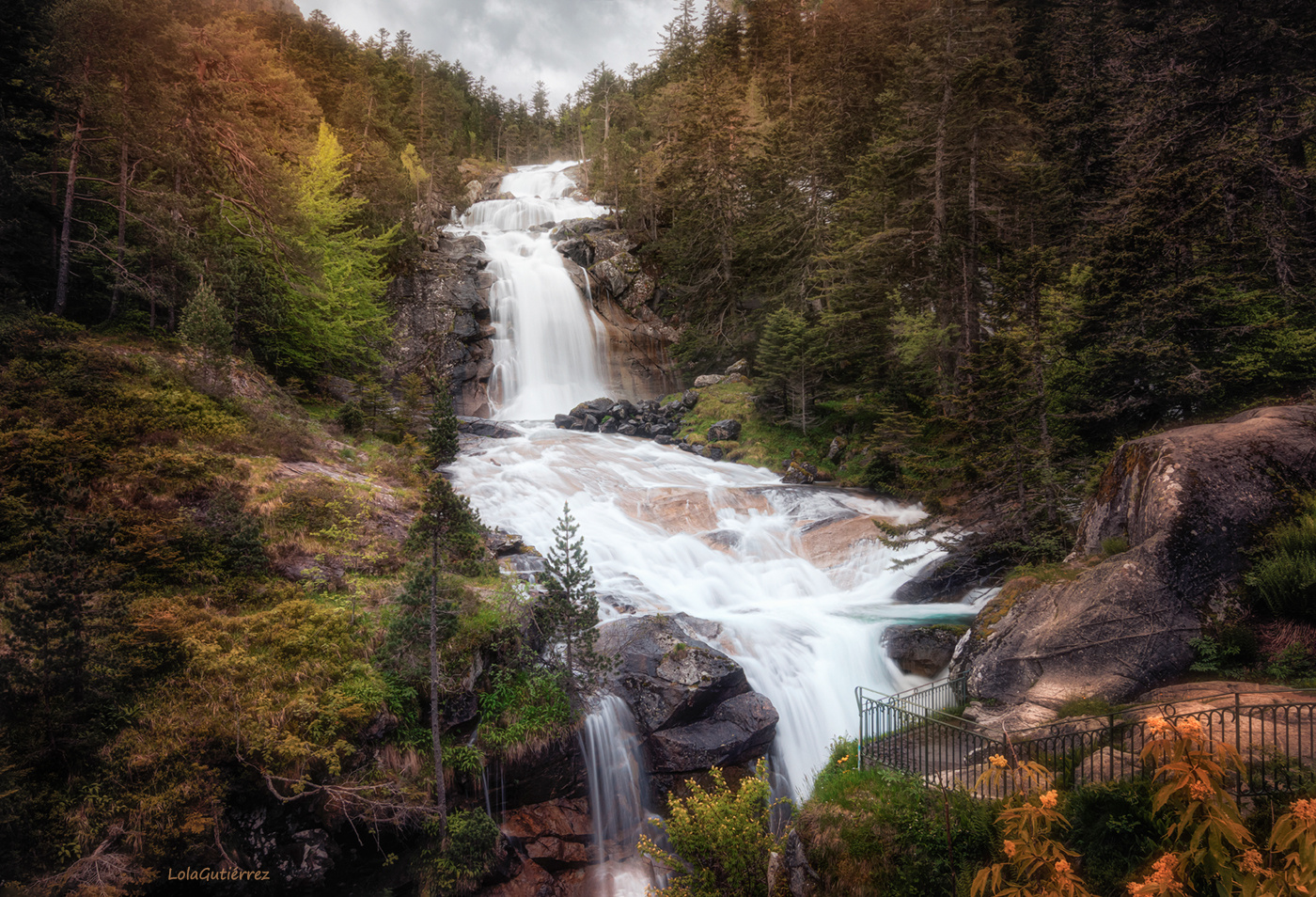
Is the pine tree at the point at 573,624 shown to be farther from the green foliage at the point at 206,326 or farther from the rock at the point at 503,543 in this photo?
the green foliage at the point at 206,326

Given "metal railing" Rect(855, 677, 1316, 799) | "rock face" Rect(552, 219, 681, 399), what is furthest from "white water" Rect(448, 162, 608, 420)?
"metal railing" Rect(855, 677, 1316, 799)

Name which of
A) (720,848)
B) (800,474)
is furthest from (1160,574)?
(800,474)

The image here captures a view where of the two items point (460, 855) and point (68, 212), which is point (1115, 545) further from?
point (68, 212)

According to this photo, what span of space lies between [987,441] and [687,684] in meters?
9.14

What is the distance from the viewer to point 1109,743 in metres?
6.70

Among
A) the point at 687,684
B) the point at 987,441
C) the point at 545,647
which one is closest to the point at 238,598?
the point at 545,647

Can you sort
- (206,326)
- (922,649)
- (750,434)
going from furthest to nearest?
1. (750,434)
2. (206,326)
3. (922,649)

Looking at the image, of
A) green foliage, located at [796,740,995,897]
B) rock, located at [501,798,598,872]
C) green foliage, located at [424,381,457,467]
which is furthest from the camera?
green foliage, located at [424,381,457,467]

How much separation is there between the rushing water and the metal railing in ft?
7.27

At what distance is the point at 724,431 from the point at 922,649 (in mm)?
17737

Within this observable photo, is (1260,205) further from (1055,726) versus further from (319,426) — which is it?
(319,426)

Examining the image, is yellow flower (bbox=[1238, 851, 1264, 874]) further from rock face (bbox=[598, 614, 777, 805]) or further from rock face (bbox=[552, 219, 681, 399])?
rock face (bbox=[552, 219, 681, 399])

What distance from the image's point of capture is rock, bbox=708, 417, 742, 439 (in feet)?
97.2

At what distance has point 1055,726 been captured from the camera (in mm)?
7773
